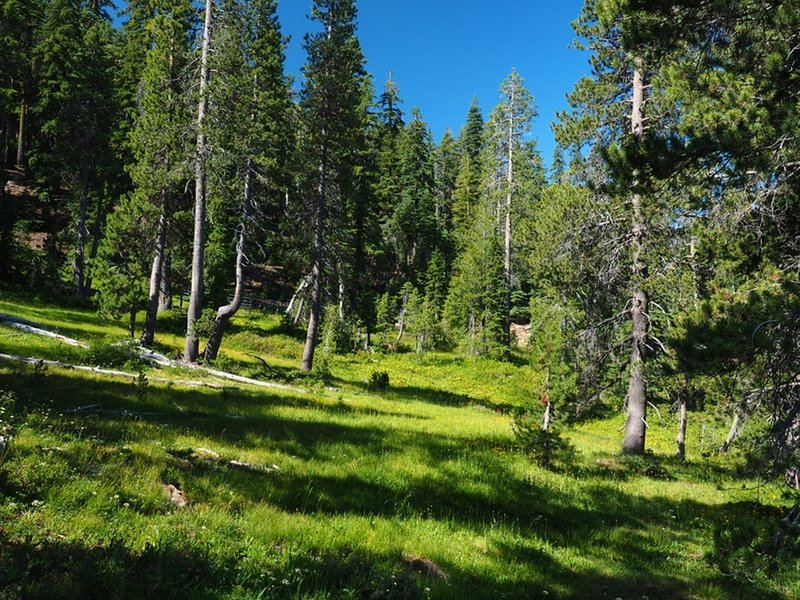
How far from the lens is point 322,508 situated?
6.66m

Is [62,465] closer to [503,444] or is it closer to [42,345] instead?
[503,444]

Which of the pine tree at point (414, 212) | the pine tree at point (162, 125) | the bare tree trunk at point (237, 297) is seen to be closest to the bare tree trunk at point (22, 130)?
the pine tree at point (162, 125)

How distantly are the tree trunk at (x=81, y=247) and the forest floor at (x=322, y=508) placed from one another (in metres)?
24.6

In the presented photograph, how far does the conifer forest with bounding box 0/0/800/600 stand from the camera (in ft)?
16.9

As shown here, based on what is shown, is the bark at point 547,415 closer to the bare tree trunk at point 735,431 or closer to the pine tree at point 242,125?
the bare tree trunk at point 735,431

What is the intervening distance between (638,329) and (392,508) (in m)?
11.1

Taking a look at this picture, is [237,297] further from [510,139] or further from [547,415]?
[510,139]

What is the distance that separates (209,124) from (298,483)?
723 inches

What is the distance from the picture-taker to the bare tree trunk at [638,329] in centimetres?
1495

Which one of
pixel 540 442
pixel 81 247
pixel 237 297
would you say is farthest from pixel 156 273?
pixel 540 442

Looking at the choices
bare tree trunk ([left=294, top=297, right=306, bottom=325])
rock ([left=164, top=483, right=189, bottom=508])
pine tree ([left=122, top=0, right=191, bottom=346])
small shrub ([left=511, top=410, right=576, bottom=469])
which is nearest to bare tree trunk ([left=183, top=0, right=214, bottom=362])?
pine tree ([left=122, top=0, right=191, bottom=346])

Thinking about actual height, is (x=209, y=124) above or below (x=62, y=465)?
above

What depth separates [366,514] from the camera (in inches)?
270

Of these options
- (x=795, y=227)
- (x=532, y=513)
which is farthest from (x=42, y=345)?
(x=795, y=227)
